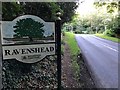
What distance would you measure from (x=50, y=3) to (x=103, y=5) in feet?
13.3

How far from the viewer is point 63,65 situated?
7.60 m

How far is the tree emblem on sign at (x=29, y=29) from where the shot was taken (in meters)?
3.91

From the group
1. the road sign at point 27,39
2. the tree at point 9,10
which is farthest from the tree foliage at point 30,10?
the road sign at point 27,39

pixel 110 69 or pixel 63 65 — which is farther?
pixel 110 69

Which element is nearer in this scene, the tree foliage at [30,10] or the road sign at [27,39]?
the road sign at [27,39]

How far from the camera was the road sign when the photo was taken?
3.84 metres

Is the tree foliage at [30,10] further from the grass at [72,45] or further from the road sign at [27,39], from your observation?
the grass at [72,45]

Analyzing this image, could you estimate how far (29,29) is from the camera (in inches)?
156

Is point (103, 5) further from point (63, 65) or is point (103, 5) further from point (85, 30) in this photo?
point (63, 65)

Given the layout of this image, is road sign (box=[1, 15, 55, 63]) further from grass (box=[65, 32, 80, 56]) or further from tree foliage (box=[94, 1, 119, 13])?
grass (box=[65, 32, 80, 56])

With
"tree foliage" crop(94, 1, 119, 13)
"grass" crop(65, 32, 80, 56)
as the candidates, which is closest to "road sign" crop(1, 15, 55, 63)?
"tree foliage" crop(94, 1, 119, 13)

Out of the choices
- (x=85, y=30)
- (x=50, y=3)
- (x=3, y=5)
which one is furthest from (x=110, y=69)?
(x=3, y=5)

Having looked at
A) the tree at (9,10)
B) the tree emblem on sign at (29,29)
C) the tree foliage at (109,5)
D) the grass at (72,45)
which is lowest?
the grass at (72,45)

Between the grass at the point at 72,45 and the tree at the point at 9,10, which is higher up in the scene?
the tree at the point at 9,10
